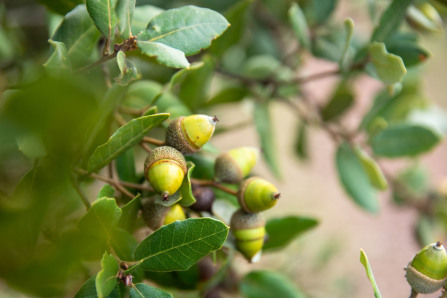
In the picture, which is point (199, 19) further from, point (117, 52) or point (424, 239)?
point (424, 239)

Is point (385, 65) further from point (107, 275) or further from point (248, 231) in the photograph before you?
point (107, 275)

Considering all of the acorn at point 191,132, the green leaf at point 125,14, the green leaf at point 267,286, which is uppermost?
the green leaf at point 125,14

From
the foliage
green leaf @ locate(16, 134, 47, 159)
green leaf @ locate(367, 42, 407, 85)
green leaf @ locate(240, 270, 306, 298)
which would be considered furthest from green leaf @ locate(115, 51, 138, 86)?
green leaf @ locate(240, 270, 306, 298)

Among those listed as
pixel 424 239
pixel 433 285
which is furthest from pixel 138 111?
pixel 424 239

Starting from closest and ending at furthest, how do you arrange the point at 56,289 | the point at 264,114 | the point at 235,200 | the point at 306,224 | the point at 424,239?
1. the point at 56,289
2. the point at 235,200
3. the point at 306,224
4. the point at 264,114
5. the point at 424,239

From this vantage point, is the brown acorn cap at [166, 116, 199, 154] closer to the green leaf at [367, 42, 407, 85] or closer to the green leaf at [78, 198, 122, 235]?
the green leaf at [78, 198, 122, 235]

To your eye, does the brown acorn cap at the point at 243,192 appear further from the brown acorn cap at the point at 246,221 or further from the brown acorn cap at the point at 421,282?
the brown acorn cap at the point at 421,282

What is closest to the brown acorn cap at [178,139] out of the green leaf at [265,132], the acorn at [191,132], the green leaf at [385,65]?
the acorn at [191,132]
